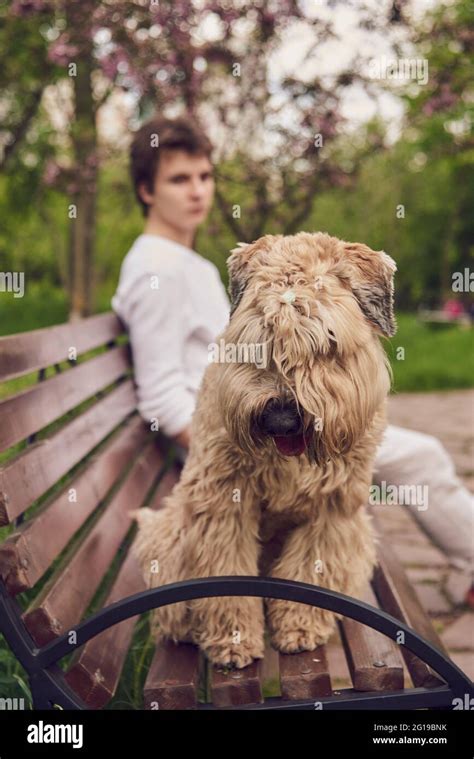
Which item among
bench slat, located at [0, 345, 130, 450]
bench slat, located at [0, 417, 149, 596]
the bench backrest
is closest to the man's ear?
the bench backrest

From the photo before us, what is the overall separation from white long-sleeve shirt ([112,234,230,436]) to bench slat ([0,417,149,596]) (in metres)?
0.22

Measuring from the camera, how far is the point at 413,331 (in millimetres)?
15461

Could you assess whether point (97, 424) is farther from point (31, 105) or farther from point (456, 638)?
point (31, 105)

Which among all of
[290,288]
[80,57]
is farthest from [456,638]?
[80,57]

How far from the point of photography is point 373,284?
2.01 metres

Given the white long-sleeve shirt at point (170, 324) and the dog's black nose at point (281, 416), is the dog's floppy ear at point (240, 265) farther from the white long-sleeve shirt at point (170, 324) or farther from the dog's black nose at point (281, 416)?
the white long-sleeve shirt at point (170, 324)

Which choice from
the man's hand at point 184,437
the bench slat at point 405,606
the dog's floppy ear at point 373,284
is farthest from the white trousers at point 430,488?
the dog's floppy ear at point 373,284

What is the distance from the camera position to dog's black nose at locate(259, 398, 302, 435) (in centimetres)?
185

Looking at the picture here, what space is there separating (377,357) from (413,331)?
13.8m

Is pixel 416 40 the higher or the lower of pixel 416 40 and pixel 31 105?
the lower

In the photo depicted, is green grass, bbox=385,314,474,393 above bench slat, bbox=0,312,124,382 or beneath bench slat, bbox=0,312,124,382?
beneath

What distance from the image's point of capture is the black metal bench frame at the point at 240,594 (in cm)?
209

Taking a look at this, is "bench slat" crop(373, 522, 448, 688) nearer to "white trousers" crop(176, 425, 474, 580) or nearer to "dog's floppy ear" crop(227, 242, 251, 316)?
"white trousers" crop(176, 425, 474, 580)
